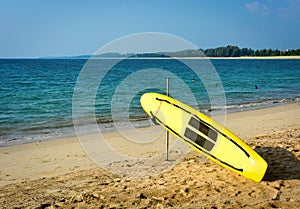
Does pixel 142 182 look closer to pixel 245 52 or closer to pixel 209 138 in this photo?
pixel 209 138

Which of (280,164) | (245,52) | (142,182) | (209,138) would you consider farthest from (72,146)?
(245,52)

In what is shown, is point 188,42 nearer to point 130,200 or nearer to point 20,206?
point 130,200

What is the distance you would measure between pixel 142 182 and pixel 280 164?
10.4 ft

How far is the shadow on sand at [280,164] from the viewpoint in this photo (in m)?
6.54

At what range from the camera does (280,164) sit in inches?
285

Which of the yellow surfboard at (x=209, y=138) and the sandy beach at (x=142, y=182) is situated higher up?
the yellow surfboard at (x=209, y=138)

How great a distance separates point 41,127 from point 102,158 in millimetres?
5836

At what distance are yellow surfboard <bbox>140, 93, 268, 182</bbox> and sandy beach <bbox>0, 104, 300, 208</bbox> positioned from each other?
29 centimetres

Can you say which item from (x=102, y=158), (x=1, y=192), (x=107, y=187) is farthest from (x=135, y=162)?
(x=1, y=192)

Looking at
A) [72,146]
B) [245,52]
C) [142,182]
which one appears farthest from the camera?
[245,52]

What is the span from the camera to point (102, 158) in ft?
28.5

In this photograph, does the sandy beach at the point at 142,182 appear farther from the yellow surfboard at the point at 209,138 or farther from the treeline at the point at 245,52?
the treeline at the point at 245,52

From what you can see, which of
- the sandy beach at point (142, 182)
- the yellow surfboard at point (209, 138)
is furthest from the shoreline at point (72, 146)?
the yellow surfboard at point (209, 138)

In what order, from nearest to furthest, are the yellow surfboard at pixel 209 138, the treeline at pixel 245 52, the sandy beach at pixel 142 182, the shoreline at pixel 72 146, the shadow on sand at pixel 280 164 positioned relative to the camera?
the sandy beach at pixel 142 182 < the yellow surfboard at pixel 209 138 < the shadow on sand at pixel 280 164 < the shoreline at pixel 72 146 < the treeline at pixel 245 52
